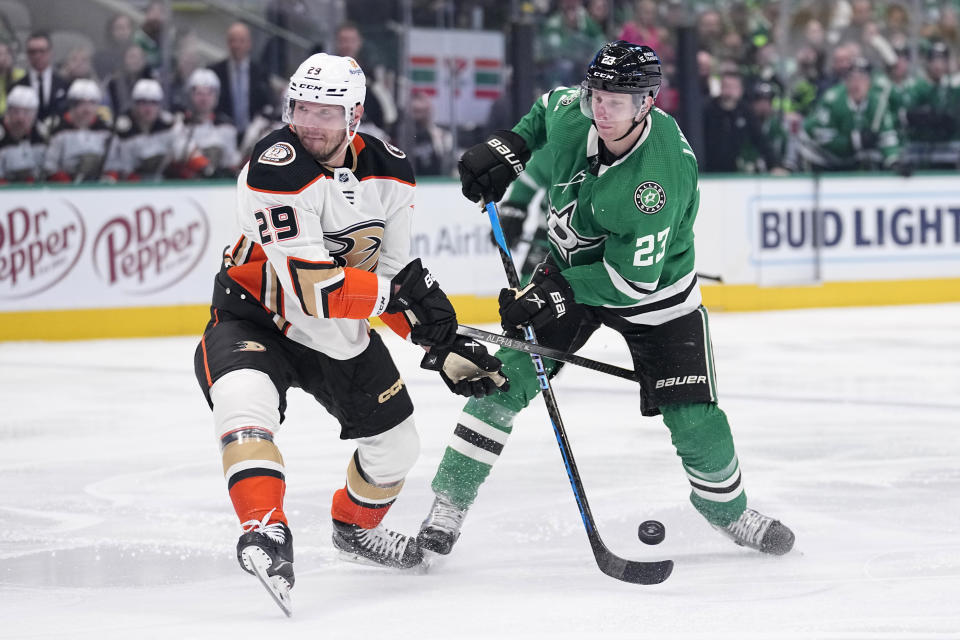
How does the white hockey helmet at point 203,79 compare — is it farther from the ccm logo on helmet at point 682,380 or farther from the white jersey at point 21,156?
the ccm logo on helmet at point 682,380

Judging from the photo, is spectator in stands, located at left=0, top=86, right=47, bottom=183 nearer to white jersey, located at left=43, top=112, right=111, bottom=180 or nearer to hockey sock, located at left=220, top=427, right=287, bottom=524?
white jersey, located at left=43, top=112, right=111, bottom=180

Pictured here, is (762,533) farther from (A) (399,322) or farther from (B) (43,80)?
(B) (43,80)

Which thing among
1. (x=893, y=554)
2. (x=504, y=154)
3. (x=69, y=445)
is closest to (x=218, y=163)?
(x=69, y=445)

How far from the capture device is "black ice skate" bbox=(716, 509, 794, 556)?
298cm

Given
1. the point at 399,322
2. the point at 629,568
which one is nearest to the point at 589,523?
the point at 629,568

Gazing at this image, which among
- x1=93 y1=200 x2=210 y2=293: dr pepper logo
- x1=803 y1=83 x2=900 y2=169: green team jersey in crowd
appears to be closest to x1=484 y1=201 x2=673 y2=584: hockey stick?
x1=93 y1=200 x2=210 y2=293: dr pepper logo

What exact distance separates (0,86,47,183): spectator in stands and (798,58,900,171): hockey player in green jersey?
15.3 feet

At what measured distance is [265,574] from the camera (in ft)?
7.68

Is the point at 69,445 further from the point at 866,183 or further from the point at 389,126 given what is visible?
the point at 866,183

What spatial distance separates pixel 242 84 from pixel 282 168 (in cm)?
528

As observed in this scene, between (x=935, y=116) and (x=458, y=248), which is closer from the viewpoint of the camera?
(x=458, y=248)

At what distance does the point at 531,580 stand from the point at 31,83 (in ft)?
17.3

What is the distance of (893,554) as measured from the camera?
2963mm

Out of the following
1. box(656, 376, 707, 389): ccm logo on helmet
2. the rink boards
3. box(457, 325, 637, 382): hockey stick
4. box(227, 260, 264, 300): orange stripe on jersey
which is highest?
box(227, 260, 264, 300): orange stripe on jersey
